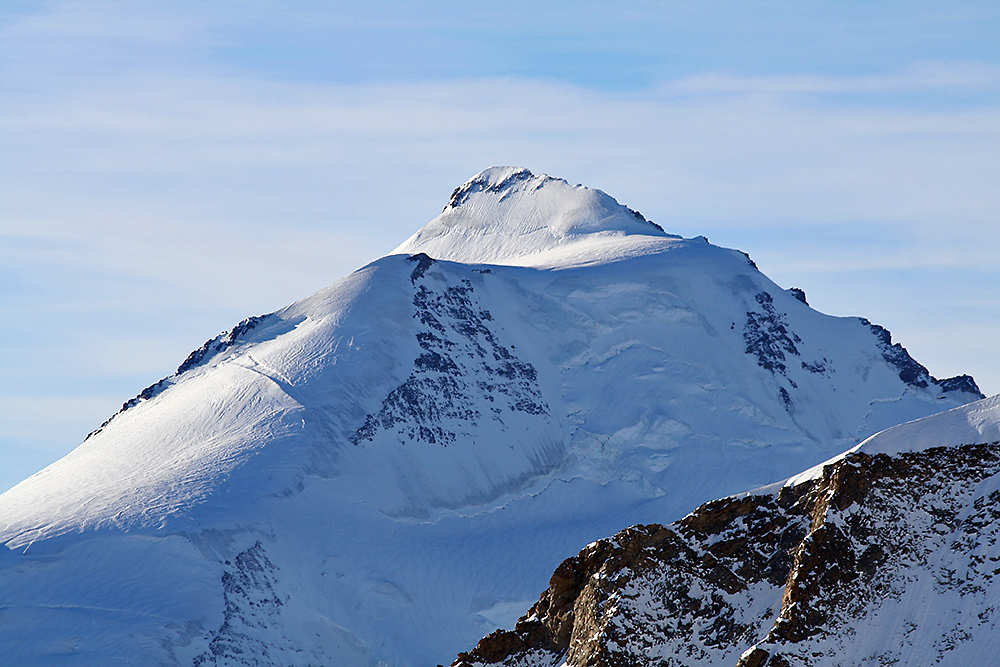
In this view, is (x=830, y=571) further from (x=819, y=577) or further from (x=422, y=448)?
(x=422, y=448)

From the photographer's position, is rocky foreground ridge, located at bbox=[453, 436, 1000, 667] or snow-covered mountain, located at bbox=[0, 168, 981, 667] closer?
rocky foreground ridge, located at bbox=[453, 436, 1000, 667]

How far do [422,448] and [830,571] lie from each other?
334 feet

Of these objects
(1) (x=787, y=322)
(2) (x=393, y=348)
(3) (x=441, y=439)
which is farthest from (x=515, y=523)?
(1) (x=787, y=322)

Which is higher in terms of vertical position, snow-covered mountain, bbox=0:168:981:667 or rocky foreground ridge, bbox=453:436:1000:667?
snow-covered mountain, bbox=0:168:981:667

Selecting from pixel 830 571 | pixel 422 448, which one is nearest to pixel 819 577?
pixel 830 571

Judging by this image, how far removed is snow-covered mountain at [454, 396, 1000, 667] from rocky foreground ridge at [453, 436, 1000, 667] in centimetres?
4

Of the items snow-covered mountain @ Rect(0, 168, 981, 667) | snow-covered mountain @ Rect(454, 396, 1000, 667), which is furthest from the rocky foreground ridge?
snow-covered mountain @ Rect(0, 168, 981, 667)

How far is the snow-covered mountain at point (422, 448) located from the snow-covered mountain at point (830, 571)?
71.8 meters

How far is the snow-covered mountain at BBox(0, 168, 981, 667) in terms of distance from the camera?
11950 cm

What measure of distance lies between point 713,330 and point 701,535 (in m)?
126

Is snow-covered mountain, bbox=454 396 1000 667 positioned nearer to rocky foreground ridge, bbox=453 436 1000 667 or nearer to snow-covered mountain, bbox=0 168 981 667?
rocky foreground ridge, bbox=453 436 1000 667

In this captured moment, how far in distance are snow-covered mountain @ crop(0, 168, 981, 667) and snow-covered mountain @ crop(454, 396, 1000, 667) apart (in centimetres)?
7180

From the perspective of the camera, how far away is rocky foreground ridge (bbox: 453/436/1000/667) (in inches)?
1708

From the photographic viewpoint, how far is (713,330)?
6865 inches
